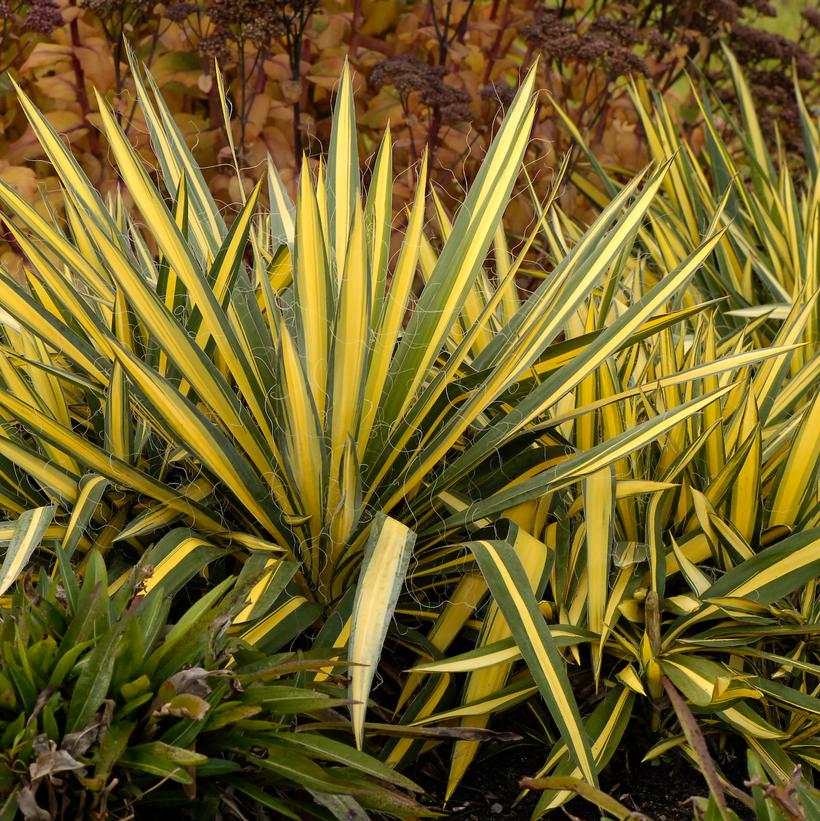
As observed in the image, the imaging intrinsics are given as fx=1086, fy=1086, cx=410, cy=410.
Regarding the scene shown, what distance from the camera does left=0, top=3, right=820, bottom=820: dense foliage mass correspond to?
4.46 feet

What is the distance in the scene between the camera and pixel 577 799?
162 cm

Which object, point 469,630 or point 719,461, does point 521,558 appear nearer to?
point 469,630

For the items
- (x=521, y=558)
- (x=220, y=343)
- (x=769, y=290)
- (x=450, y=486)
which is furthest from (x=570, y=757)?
(x=769, y=290)

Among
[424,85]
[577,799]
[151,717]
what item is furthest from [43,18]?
[577,799]

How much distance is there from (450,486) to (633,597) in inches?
13.5

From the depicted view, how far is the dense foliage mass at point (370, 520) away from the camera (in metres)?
1.36

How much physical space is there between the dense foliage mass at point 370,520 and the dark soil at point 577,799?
3 centimetres

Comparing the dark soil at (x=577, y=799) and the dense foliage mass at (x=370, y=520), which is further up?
the dense foliage mass at (x=370, y=520)

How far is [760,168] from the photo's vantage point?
10.6 feet

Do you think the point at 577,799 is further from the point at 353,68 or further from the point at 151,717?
the point at 353,68

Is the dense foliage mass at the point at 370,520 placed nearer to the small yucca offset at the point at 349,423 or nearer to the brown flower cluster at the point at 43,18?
the small yucca offset at the point at 349,423

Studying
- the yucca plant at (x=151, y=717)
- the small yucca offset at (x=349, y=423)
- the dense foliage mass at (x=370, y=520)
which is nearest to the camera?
the yucca plant at (x=151, y=717)

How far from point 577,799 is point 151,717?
2.26 feet

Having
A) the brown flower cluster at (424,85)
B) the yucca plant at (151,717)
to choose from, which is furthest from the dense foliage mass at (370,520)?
the brown flower cluster at (424,85)
